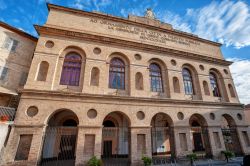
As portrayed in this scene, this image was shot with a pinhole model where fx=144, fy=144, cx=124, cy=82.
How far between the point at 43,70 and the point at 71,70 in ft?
7.04

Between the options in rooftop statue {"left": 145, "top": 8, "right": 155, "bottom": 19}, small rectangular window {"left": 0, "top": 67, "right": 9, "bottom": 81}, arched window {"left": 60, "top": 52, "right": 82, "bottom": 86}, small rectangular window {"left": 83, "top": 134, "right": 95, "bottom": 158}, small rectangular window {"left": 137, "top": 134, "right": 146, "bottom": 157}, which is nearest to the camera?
small rectangular window {"left": 83, "top": 134, "right": 95, "bottom": 158}

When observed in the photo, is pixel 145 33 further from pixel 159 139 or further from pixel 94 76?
pixel 159 139

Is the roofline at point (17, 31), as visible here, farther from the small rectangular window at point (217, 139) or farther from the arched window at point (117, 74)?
the small rectangular window at point (217, 139)

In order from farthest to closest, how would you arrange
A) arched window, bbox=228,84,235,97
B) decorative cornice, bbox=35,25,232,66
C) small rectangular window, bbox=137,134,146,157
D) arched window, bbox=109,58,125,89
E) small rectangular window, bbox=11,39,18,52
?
arched window, bbox=228,84,235,97, arched window, bbox=109,58,125,89, small rectangular window, bbox=11,39,18,52, decorative cornice, bbox=35,25,232,66, small rectangular window, bbox=137,134,146,157

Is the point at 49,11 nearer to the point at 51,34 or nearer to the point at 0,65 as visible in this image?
the point at 51,34

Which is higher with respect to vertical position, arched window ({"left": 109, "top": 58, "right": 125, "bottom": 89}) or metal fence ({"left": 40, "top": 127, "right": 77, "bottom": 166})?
arched window ({"left": 109, "top": 58, "right": 125, "bottom": 89})

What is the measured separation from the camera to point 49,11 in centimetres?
1349

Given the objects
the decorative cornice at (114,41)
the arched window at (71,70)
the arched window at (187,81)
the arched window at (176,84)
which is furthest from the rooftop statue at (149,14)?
the arched window at (71,70)

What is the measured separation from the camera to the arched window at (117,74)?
43.0ft

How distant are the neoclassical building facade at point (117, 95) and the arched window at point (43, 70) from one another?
0.08m

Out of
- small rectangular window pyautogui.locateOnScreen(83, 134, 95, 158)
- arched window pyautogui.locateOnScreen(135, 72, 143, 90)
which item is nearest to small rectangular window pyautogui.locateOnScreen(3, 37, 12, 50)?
small rectangular window pyautogui.locateOnScreen(83, 134, 95, 158)

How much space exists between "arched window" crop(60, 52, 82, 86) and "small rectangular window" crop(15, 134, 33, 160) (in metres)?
4.46

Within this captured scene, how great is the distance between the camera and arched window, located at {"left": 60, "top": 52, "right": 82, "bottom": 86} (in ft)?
39.5

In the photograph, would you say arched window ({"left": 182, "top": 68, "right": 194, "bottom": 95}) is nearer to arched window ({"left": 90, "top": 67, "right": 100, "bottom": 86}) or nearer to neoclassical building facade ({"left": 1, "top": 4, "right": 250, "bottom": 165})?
neoclassical building facade ({"left": 1, "top": 4, "right": 250, "bottom": 165})
